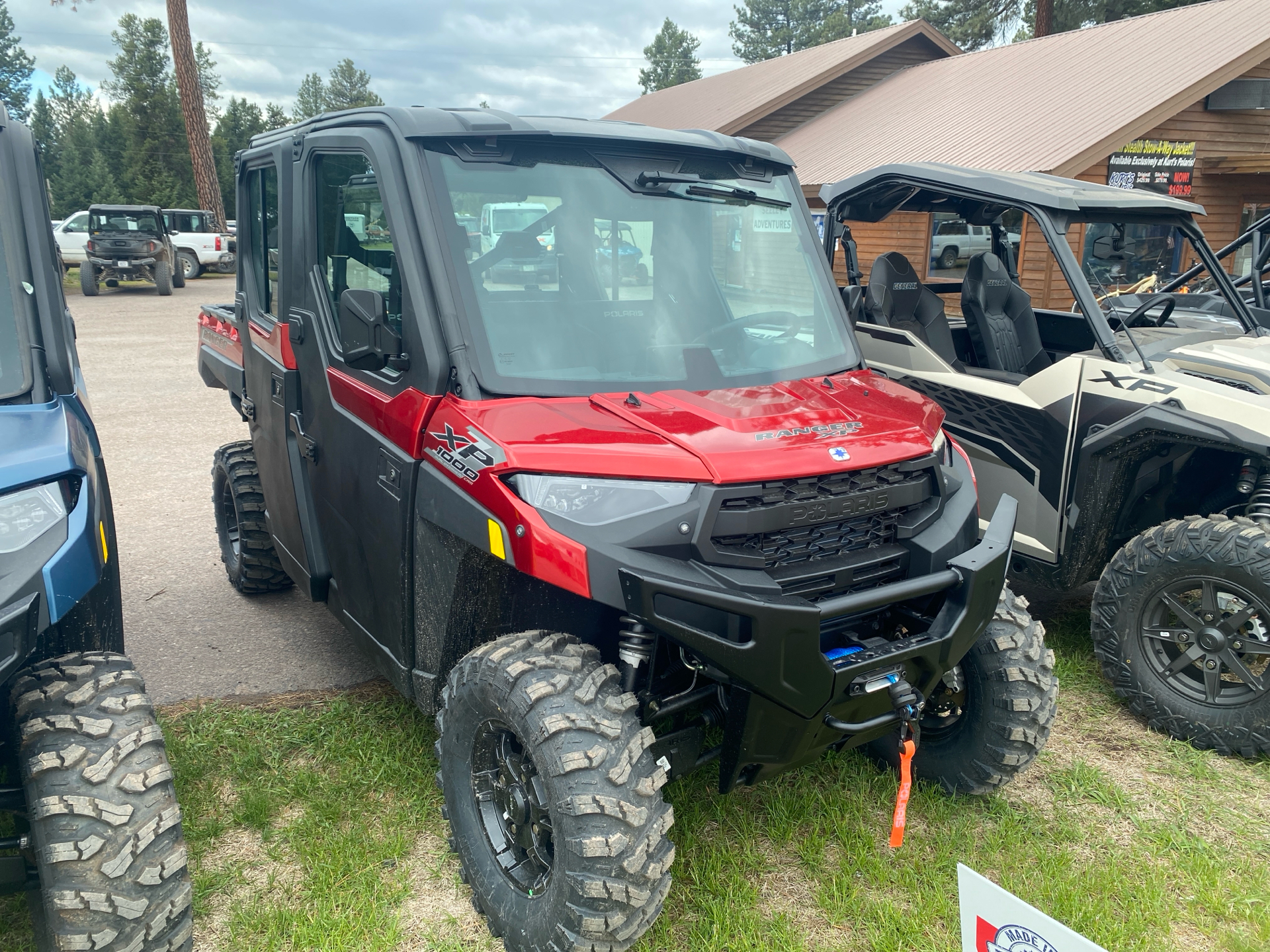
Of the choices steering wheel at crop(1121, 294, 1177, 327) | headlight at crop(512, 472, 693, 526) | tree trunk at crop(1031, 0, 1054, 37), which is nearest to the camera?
headlight at crop(512, 472, 693, 526)

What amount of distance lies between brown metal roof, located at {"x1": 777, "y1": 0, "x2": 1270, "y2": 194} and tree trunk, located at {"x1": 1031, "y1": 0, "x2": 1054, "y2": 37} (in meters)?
6.73

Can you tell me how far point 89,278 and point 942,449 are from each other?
24.8m

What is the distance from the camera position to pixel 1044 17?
83.9 feet

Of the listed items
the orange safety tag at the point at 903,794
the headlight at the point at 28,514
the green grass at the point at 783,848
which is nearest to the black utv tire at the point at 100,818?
the headlight at the point at 28,514

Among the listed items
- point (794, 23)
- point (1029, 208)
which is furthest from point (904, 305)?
point (794, 23)

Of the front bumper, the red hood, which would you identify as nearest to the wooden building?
the red hood

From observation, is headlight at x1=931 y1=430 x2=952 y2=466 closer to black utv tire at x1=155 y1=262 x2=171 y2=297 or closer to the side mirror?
the side mirror

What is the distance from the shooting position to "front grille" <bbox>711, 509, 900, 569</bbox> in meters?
2.49

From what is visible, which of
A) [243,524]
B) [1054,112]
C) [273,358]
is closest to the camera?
[273,358]

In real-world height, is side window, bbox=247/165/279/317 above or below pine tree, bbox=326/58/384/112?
below

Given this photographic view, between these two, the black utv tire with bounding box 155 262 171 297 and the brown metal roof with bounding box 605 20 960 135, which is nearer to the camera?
the brown metal roof with bounding box 605 20 960 135

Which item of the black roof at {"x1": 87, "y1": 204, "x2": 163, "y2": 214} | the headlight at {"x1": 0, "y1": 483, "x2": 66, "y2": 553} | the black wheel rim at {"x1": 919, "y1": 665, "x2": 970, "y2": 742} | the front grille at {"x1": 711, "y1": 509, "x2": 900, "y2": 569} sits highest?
the black roof at {"x1": 87, "y1": 204, "x2": 163, "y2": 214}

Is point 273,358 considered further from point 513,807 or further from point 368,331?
point 513,807

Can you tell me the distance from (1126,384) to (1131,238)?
1590 millimetres
